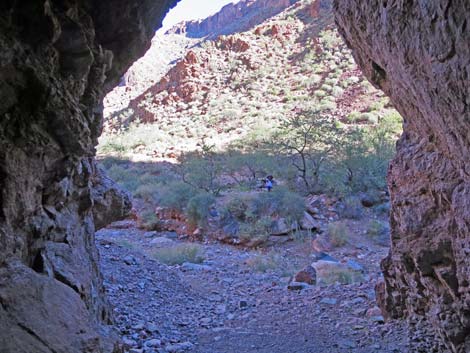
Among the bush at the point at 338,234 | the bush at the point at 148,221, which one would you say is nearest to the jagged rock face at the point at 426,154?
the bush at the point at 338,234

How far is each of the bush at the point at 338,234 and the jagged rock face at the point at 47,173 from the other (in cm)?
766

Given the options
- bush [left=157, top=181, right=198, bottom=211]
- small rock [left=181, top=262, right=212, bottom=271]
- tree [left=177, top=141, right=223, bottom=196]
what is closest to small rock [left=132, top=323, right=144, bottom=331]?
small rock [left=181, top=262, right=212, bottom=271]

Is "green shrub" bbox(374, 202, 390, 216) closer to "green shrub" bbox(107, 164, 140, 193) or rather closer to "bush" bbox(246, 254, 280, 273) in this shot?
"bush" bbox(246, 254, 280, 273)

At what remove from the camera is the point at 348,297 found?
22.4ft

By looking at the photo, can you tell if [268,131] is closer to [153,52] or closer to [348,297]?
[348,297]

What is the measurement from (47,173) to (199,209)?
31.8ft

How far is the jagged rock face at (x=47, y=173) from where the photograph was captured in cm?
255

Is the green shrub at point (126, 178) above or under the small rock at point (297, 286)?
above

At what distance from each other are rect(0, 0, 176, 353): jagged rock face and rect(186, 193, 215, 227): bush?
8.46 m

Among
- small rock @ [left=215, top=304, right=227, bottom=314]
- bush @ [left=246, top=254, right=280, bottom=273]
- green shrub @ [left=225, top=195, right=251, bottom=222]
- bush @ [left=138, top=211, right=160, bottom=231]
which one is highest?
green shrub @ [left=225, top=195, right=251, bottom=222]

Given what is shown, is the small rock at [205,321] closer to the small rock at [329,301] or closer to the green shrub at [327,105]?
the small rock at [329,301]

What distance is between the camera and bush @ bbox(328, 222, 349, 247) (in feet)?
37.2

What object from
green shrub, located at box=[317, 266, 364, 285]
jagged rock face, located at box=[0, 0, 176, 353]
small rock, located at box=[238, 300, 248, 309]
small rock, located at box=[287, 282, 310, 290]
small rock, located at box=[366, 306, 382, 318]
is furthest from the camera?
green shrub, located at box=[317, 266, 364, 285]

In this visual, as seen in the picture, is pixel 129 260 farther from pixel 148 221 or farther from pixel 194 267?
pixel 148 221
